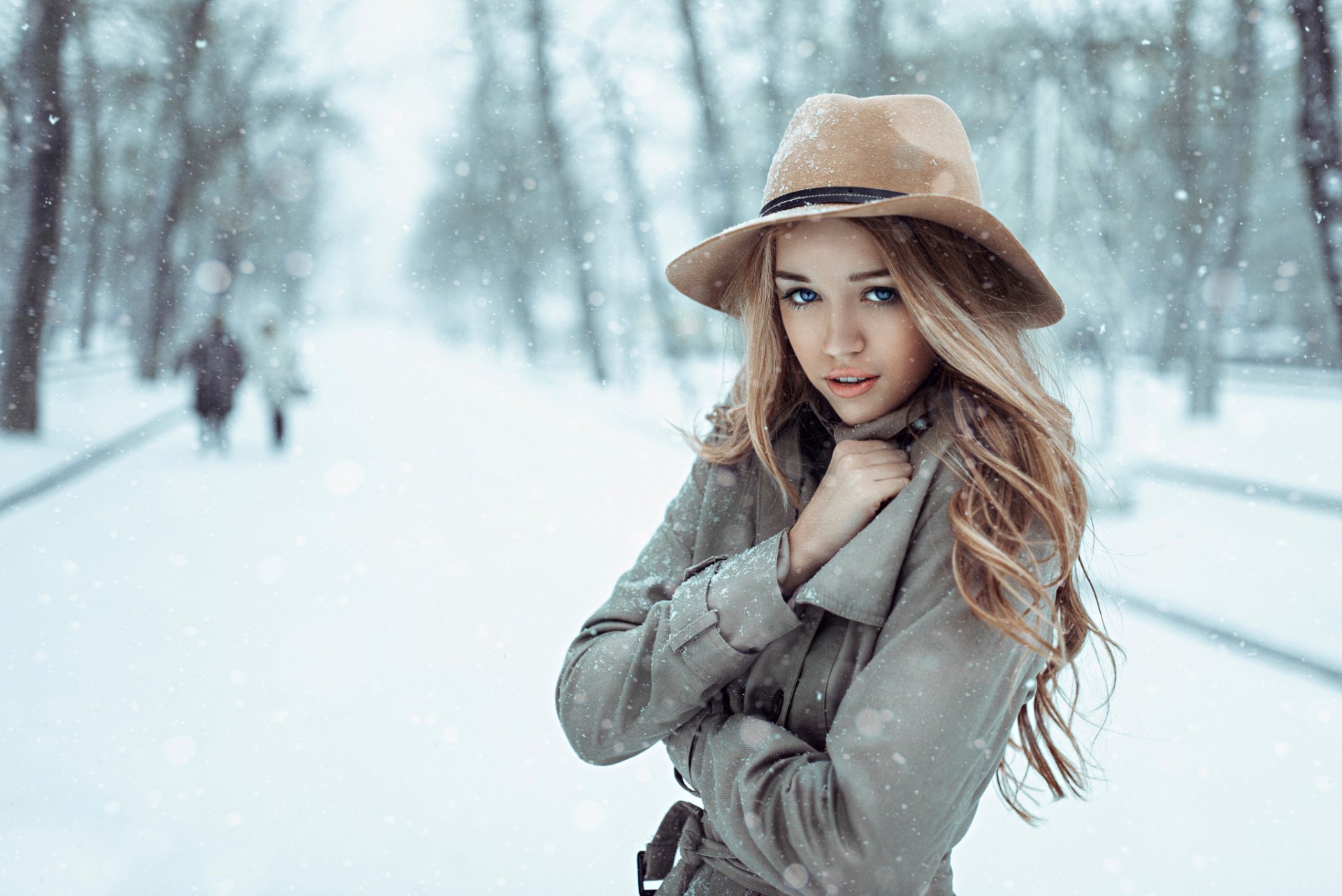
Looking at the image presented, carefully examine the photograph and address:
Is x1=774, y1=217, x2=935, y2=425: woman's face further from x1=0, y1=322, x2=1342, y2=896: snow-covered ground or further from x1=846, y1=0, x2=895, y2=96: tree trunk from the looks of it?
x1=846, y1=0, x2=895, y2=96: tree trunk

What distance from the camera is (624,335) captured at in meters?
22.6

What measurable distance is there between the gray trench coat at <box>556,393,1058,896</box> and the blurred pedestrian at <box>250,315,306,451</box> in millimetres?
11052

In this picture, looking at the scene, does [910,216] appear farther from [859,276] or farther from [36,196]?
[36,196]

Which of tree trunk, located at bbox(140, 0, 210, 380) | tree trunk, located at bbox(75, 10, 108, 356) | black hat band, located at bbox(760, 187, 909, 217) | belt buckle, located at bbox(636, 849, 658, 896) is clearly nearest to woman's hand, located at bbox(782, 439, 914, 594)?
black hat band, located at bbox(760, 187, 909, 217)

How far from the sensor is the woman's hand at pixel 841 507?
1.14m

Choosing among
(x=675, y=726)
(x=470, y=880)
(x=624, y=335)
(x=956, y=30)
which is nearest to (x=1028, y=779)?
(x=470, y=880)

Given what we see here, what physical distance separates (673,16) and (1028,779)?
22.9ft

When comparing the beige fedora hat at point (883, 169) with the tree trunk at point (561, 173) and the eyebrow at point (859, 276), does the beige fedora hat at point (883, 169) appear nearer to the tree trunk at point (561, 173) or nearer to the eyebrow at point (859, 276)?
the eyebrow at point (859, 276)

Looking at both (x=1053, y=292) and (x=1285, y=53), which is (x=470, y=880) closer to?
(x=1053, y=292)

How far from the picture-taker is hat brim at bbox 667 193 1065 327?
109cm

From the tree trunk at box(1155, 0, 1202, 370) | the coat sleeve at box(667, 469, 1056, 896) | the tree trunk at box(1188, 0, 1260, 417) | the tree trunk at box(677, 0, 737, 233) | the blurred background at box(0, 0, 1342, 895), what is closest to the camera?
the coat sleeve at box(667, 469, 1056, 896)

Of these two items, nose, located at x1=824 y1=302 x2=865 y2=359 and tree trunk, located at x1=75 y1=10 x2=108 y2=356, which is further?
tree trunk, located at x1=75 y1=10 x2=108 y2=356

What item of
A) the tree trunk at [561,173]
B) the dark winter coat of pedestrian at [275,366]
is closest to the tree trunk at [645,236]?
the tree trunk at [561,173]

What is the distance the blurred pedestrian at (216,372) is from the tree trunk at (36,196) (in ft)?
5.50
